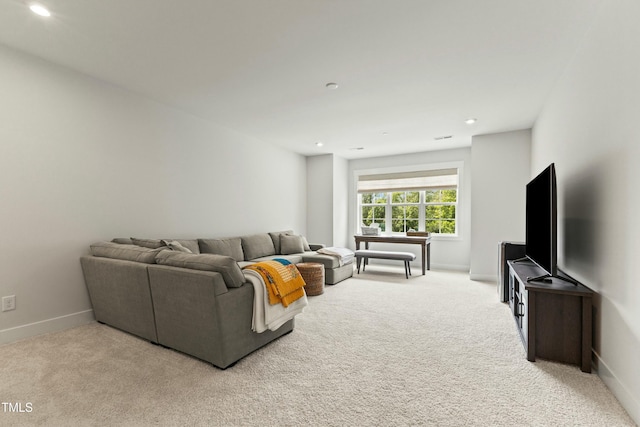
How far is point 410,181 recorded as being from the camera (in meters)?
6.63

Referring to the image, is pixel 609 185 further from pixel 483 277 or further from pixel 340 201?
pixel 340 201

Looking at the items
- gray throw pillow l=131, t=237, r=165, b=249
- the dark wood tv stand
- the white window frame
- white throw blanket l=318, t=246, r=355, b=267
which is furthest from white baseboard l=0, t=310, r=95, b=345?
the white window frame

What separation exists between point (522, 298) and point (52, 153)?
4.56 meters

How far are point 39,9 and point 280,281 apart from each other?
2674 mm

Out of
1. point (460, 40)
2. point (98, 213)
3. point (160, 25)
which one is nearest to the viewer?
point (160, 25)

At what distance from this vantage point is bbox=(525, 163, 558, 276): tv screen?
89.3 inches

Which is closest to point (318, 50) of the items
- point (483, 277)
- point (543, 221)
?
point (543, 221)

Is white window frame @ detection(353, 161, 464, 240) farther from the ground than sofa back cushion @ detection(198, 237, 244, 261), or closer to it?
farther from the ground

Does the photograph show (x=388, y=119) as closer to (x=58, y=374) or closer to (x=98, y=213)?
(x=98, y=213)

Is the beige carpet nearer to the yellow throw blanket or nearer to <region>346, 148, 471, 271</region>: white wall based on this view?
the yellow throw blanket

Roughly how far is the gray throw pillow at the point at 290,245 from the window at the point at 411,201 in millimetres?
2344

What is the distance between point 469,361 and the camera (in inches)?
89.5

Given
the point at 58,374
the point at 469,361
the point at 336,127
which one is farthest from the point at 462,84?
the point at 58,374

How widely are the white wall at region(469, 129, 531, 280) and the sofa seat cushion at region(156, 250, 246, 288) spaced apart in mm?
4397
